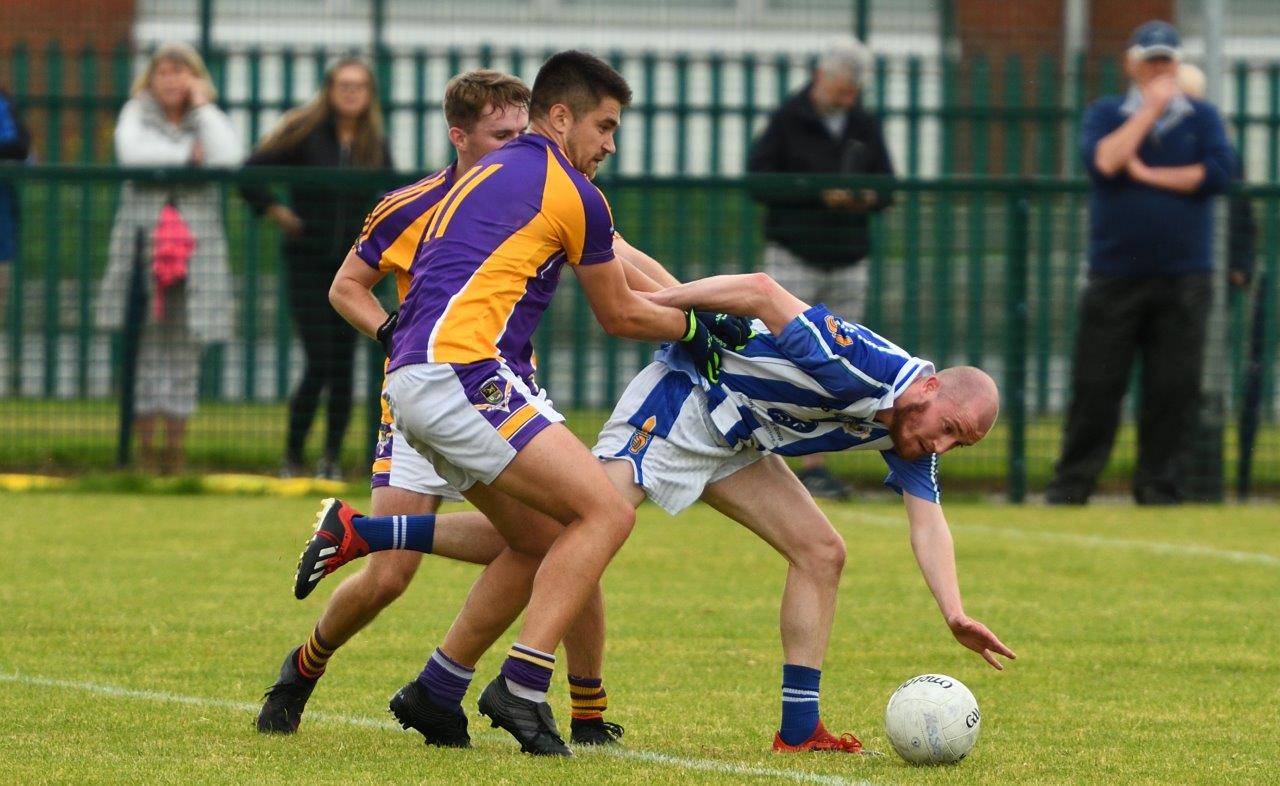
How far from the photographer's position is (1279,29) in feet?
64.1

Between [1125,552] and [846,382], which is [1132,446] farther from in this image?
[846,382]

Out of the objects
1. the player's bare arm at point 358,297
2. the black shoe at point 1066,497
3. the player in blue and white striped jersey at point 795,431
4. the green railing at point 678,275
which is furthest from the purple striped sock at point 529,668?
the black shoe at point 1066,497

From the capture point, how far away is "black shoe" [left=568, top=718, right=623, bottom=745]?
18.7ft

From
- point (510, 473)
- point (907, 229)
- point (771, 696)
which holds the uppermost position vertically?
point (907, 229)

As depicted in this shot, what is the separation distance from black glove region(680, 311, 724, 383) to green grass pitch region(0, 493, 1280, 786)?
1010 mm

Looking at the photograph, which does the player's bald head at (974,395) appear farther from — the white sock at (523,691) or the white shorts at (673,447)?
the white sock at (523,691)

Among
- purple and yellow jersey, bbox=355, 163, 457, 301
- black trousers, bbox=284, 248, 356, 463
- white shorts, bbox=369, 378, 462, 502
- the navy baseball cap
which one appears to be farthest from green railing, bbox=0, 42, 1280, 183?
white shorts, bbox=369, 378, 462, 502

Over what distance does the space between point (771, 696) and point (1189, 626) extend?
2.17 metres

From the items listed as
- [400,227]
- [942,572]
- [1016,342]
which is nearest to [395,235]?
[400,227]

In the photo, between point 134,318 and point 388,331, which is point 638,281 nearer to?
point 388,331

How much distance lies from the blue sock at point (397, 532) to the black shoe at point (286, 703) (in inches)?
18.6

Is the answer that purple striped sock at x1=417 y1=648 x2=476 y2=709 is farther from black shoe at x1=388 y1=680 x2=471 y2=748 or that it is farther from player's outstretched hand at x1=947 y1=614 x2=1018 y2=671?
player's outstretched hand at x1=947 y1=614 x2=1018 y2=671

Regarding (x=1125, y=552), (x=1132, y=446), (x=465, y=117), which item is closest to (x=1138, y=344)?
(x=1132, y=446)

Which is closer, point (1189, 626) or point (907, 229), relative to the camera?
point (1189, 626)
